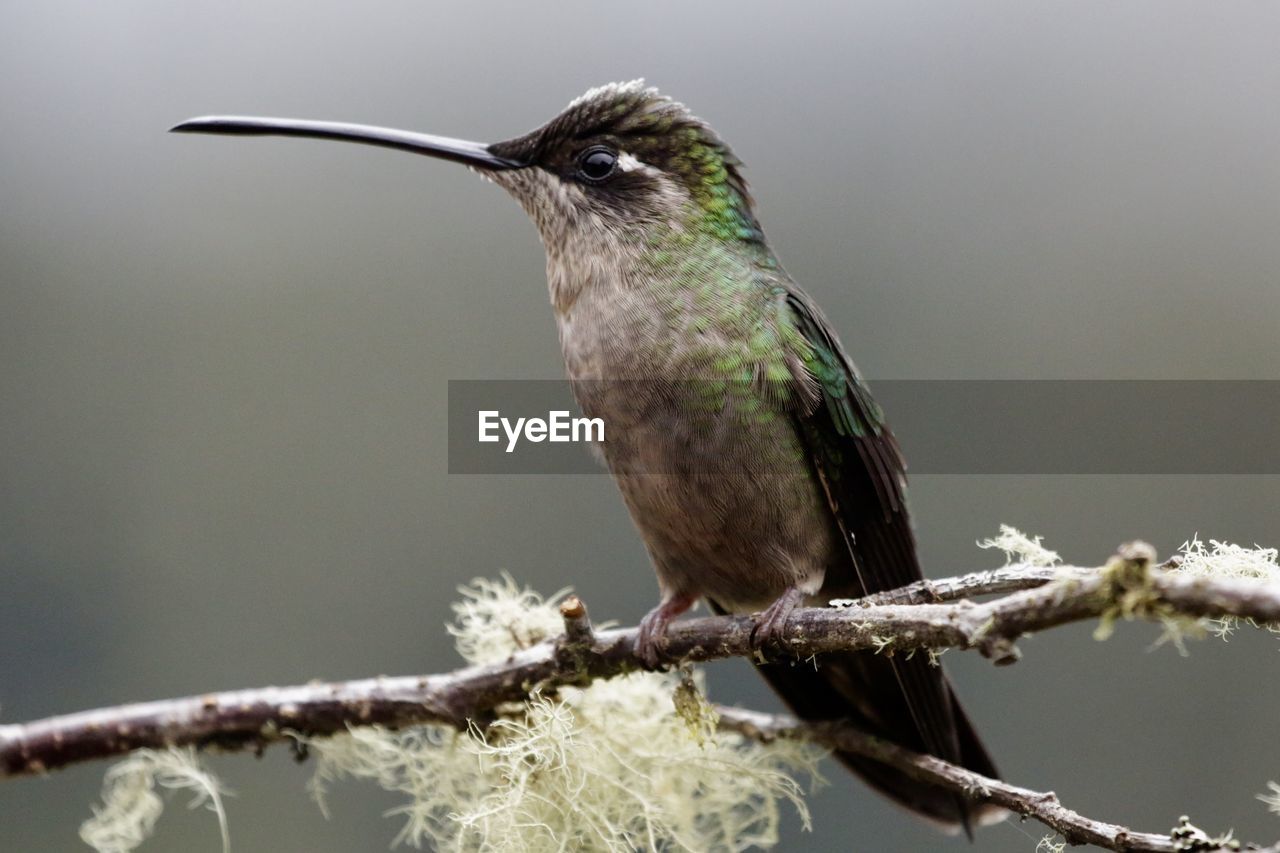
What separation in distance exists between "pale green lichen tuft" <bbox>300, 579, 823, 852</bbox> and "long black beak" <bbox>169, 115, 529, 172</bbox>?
870 mm

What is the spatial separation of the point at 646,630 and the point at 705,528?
22cm

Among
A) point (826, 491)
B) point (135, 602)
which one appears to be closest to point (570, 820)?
point (826, 491)

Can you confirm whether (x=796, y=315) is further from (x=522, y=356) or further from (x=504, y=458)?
(x=522, y=356)

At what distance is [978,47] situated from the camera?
208 inches

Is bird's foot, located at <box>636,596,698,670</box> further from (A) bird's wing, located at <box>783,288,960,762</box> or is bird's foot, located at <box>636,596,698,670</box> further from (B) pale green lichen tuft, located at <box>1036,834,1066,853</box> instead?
(B) pale green lichen tuft, located at <box>1036,834,1066,853</box>

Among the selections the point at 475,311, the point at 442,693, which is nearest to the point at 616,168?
the point at 442,693

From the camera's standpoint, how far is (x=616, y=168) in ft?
7.18

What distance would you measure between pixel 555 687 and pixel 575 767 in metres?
0.21

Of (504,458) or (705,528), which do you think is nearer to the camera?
(705,528)

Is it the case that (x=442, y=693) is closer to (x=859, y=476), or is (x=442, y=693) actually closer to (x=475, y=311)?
(x=859, y=476)

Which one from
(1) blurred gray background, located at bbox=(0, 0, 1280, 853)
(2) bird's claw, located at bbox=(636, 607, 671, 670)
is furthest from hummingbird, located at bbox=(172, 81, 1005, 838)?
(1) blurred gray background, located at bbox=(0, 0, 1280, 853)

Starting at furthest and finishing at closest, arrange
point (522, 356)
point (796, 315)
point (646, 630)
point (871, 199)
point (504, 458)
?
point (871, 199) < point (522, 356) < point (504, 458) < point (796, 315) < point (646, 630)

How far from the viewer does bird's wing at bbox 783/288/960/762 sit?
193 cm

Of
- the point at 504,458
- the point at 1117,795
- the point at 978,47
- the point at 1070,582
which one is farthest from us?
the point at 978,47
